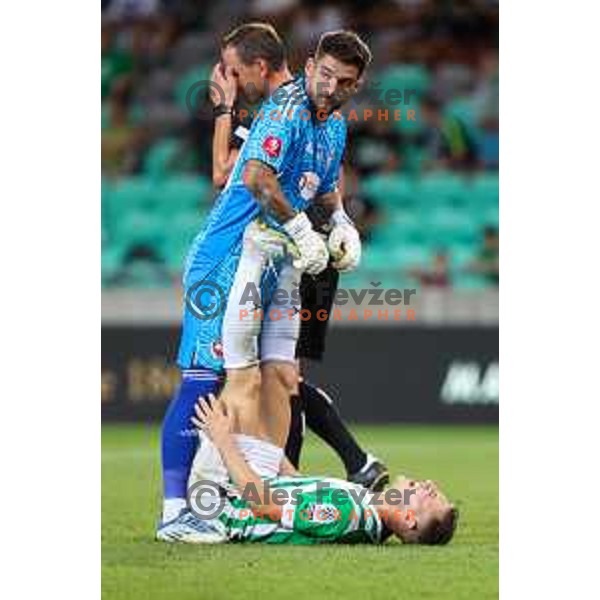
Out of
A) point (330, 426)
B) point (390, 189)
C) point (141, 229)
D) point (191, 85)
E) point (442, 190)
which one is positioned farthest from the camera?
point (442, 190)

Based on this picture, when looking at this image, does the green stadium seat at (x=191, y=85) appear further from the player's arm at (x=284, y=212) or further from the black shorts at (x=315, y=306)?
the black shorts at (x=315, y=306)

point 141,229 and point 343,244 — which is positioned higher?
point 343,244

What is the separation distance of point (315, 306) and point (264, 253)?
31cm

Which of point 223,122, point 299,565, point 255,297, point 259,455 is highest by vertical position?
point 223,122

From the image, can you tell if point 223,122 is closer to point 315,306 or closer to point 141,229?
point 315,306

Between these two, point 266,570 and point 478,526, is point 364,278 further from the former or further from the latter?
point 266,570

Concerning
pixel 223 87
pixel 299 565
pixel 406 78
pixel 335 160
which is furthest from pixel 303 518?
pixel 406 78

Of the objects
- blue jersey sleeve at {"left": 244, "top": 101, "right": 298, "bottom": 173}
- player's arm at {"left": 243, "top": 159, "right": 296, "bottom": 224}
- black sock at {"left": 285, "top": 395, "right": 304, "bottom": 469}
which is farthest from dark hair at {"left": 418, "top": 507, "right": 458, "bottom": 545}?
blue jersey sleeve at {"left": 244, "top": 101, "right": 298, "bottom": 173}

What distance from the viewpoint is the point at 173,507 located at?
592cm

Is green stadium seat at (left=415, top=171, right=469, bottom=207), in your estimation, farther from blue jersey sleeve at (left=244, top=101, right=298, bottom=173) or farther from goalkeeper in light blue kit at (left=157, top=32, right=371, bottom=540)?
blue jersey sleeve at (left=244, top=101, right=298, bottom=173)

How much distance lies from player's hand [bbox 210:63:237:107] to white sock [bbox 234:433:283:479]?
121cm

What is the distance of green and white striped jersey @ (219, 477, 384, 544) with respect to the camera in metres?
5.79
